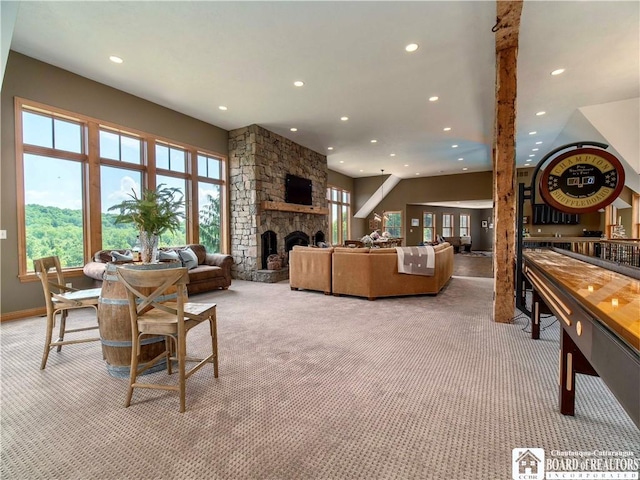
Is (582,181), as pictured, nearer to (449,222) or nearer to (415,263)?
(415,263)

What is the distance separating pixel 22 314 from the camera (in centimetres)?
400

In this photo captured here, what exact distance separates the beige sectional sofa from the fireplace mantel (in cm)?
217

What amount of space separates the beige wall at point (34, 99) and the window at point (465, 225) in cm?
1559

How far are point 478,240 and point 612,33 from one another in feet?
47.3

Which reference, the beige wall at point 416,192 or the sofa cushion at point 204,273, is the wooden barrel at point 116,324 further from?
the beige wall at point 416,192

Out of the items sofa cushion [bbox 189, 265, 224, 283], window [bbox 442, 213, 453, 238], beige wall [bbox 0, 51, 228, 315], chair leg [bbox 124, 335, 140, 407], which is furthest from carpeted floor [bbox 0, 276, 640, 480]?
window [bbox 442, 213, 453, 238]

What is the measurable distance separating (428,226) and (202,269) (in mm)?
12337

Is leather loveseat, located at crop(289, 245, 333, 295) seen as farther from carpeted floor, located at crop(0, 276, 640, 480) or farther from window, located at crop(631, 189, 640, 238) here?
window, located at crop(631, 189, 640, 238)

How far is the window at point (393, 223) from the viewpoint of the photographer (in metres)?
14.1

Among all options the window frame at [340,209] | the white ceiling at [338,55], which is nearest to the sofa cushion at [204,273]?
the white ceiling at [338,55]

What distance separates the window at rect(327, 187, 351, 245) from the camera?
12.2 m

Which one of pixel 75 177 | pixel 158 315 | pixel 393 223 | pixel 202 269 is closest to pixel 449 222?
pixel 393 223

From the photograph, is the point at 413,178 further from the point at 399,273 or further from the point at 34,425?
the point at 34,425

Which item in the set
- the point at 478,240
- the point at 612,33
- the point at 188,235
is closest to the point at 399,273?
the point at 612,33
